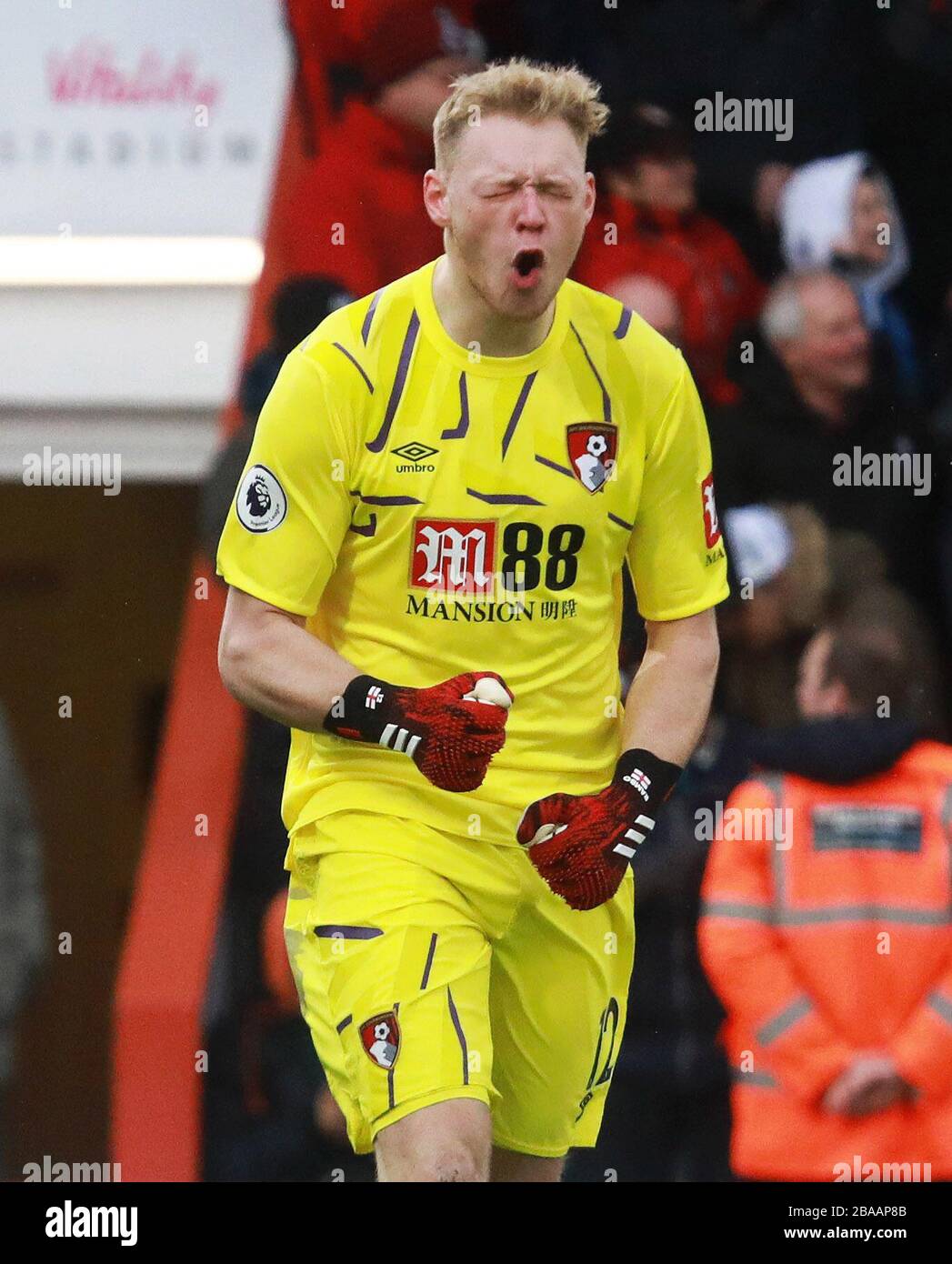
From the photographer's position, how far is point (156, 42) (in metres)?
5.25

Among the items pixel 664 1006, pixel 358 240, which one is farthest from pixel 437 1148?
pixel 358 240

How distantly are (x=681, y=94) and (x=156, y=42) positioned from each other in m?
1.31

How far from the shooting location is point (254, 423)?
5.26 m

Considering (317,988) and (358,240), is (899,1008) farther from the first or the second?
(358,240)

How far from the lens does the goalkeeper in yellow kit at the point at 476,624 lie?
3.42 m

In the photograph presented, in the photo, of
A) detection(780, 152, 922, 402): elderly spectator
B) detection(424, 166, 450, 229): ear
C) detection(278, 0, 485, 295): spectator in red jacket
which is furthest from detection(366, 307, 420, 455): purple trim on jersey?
detection(780, 152, 922, 402): elderly spectator

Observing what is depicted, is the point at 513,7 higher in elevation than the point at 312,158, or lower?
higher

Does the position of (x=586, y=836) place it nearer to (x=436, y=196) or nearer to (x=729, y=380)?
(x=436, y=196)

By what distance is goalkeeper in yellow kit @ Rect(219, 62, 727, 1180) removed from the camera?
3424 mm

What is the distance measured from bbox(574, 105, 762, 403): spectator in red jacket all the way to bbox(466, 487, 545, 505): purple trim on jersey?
164 cm

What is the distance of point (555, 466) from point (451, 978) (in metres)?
0.88

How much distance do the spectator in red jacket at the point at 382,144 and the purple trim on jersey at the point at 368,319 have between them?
4.87 ft

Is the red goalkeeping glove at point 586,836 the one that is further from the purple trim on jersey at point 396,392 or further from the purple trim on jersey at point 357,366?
the purple trim on jersey at point 357,366

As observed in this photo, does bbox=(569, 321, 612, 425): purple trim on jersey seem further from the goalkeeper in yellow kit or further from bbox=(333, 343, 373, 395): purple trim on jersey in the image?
bbox=(333, 343, 373, 395): purple trim on jersey
